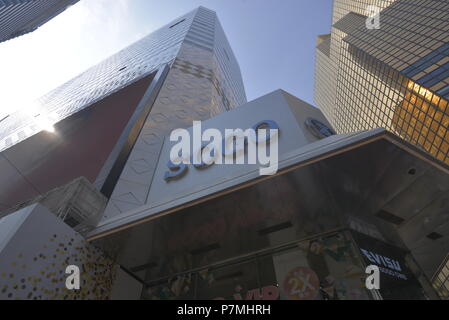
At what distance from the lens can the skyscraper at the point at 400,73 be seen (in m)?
40.4

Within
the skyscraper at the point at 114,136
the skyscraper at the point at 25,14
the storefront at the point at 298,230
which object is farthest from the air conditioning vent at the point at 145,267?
the skyscraper at the point at 25,14

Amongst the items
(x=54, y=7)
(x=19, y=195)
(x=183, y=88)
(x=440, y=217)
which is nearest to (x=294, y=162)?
(x=440, y=217)

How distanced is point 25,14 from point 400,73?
8195 centimetres

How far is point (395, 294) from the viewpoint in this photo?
627cm

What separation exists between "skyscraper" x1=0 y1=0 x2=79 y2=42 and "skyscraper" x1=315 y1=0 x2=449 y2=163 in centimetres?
7161

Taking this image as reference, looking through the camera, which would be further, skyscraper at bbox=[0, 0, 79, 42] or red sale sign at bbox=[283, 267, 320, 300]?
skyscraper at bbox=[0, 0, 79, 42]

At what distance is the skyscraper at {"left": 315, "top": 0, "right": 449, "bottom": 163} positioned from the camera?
40.4 m

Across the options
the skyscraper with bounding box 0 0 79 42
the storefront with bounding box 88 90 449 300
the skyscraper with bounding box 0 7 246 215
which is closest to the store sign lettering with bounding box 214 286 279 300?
the storefront with bounding box 88 90 449 300

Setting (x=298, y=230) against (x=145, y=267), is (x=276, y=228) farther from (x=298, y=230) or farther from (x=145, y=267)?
(x=145, y=267)

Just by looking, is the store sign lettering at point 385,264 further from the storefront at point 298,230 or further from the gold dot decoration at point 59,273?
the gold dot decoration at point 59,273

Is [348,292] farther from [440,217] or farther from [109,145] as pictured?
[109,145]

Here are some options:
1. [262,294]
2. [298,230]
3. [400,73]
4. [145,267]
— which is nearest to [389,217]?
[298,230]

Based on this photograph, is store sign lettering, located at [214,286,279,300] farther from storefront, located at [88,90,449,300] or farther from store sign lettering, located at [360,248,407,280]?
store sign lettering, located at [360,248,407,280]

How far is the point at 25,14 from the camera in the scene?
68812 millimetres
